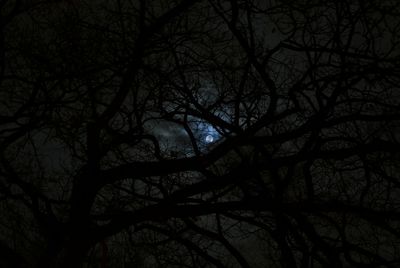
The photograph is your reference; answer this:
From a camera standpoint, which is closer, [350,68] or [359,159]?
[350,68]

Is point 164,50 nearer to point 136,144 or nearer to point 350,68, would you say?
point 136,144

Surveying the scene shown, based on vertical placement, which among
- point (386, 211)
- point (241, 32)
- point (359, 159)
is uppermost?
point (241, 32)

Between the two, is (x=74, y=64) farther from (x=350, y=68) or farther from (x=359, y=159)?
(x=359, y=159)

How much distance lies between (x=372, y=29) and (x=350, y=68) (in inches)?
21.5

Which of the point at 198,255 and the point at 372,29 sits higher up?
the point at 372,29

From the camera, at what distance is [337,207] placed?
5.45 meters

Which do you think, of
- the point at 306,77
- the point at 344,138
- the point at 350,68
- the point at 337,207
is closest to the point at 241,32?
the point at 306,77

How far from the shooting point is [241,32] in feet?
21.0

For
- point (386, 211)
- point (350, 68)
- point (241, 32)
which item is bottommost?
point (386, 211)

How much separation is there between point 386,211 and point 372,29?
216 centimetres

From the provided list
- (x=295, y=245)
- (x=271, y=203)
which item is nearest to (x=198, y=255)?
(x=295, y=245)

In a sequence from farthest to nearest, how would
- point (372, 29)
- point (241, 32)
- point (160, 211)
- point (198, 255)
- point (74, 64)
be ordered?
point (198, 255), point (74, 64), point (241, 32), point (372, 29), point (160, 211)

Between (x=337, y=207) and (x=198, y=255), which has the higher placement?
(x=198, y=255)

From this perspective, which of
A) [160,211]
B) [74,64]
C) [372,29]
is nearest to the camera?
[160,211]
